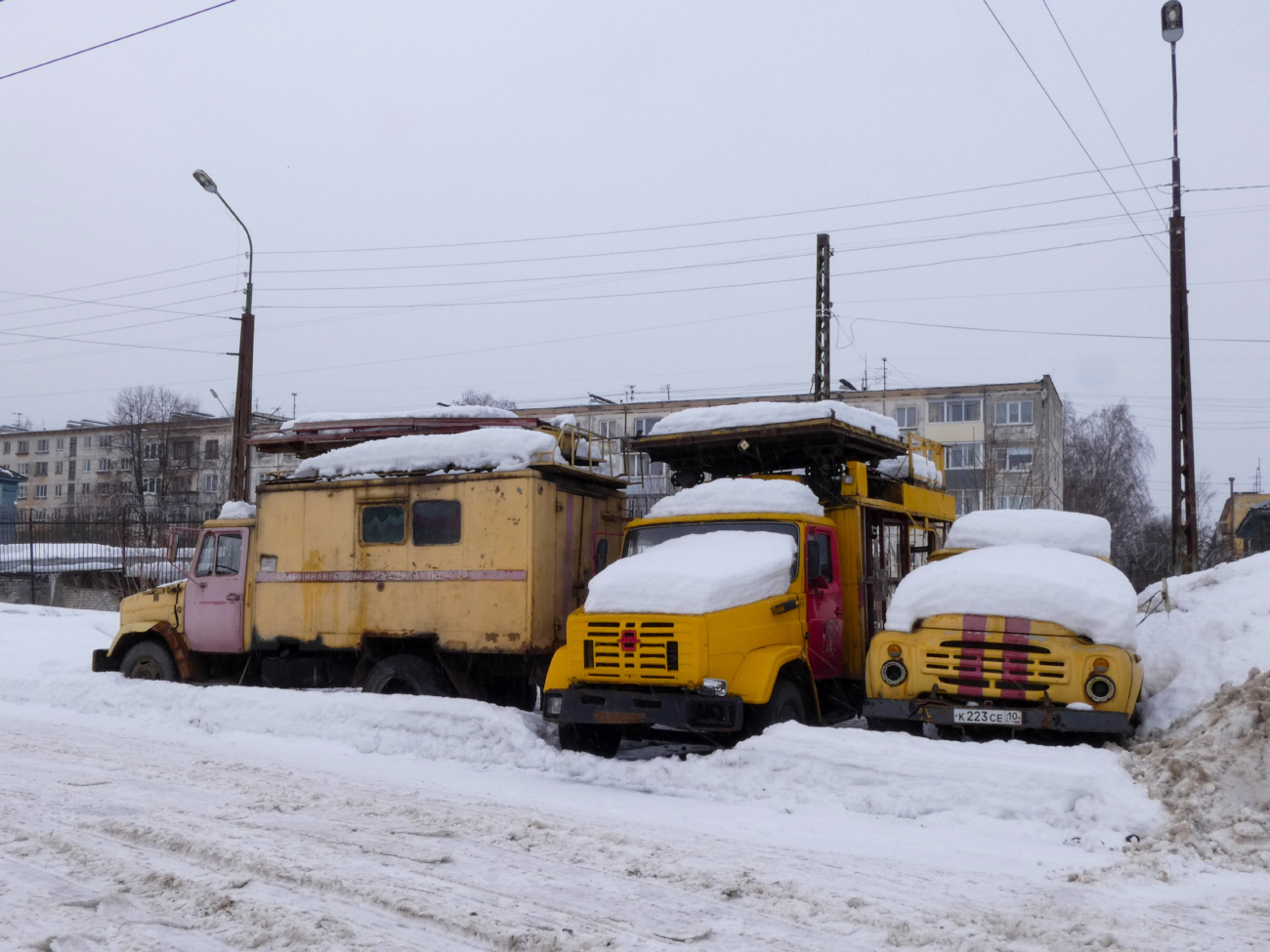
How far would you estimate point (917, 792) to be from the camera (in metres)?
7.29

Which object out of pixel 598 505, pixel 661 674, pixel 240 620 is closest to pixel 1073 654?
pixel 661 674

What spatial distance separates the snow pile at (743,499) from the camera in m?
10.4

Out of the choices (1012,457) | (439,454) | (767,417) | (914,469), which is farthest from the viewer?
(1012,457)

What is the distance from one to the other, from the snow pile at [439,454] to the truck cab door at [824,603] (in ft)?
9.99

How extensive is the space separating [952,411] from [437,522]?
167ft

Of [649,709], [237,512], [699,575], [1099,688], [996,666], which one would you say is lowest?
[649,709]

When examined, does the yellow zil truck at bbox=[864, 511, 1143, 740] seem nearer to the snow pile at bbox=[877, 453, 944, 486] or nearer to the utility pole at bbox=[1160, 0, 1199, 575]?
the snow pile at bbox=[877, 453, 944, 486]

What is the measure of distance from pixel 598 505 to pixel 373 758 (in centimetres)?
403

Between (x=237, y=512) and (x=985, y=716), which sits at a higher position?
(x=237, y=512)

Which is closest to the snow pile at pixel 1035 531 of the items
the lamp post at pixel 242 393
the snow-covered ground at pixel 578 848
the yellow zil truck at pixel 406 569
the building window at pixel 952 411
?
the snow-covered ground at pixel 578 848

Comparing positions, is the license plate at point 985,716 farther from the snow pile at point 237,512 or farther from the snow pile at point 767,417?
the snow pile at point 237,512

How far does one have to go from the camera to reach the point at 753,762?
26.6 feet

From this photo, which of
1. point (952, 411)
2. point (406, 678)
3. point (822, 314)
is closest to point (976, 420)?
point (952, 411)

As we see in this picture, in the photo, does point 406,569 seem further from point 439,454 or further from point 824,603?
point 824,603
